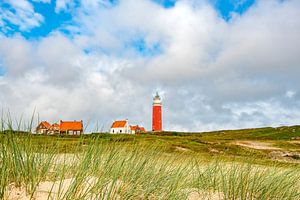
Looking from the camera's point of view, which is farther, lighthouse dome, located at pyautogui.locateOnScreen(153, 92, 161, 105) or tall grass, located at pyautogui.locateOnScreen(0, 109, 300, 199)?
lighthouse dome, located at pyautogui.locateOnScreen(153, 92, 161, 105)

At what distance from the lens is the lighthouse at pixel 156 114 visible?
8531 cm

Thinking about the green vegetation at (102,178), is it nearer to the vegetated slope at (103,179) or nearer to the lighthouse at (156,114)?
the vegetated slope at (103,179)

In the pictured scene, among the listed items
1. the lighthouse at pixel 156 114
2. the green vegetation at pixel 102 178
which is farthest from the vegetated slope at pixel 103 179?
the lighthouse at pixel 156 114

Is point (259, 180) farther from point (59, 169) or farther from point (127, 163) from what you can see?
point (59, 169)

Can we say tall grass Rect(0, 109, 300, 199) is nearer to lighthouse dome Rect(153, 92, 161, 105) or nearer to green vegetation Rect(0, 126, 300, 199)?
green vegetation Rect(0, 126, 300, 199)

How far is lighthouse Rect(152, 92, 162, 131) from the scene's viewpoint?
85.3 metres

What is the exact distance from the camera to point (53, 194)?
362cm

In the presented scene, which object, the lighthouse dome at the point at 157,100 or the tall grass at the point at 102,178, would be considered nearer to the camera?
the tall grass at the point at 102,178

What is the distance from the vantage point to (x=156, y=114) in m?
88.0

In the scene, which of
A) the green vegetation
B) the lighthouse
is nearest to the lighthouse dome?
the lighthouse

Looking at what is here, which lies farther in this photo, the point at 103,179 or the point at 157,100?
the point at 157,100

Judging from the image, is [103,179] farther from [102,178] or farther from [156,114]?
[156,114]

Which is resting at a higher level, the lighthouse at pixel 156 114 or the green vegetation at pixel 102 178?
the lighthouse at pixel 156 114

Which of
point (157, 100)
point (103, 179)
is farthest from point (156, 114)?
point (103, 179)
